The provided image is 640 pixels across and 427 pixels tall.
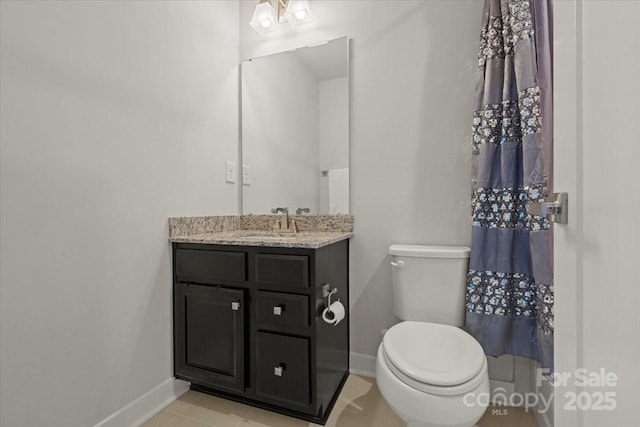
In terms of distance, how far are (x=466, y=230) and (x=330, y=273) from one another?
799mm

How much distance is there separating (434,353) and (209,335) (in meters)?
1.10

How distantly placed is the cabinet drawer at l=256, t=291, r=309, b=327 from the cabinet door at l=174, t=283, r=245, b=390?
104 millimetres

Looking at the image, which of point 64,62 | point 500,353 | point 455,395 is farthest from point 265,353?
point 64,62

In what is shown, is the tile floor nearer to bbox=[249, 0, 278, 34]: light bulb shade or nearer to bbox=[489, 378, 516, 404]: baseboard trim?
bbox=[489, 378, 516, 404]: baseboard trim

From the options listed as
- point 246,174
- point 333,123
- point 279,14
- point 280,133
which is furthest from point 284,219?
point 279,14

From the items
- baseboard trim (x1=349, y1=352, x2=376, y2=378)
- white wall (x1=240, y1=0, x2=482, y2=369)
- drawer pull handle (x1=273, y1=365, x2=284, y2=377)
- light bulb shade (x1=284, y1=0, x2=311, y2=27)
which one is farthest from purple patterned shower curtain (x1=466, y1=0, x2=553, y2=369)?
light bulb shade (x1=284, y1=0, x2=311, y2=27)

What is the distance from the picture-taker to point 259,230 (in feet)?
7.02

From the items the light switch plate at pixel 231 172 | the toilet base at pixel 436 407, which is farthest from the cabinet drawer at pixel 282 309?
the light switch plate at pixel 231 172

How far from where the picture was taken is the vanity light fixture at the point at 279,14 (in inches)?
76.5

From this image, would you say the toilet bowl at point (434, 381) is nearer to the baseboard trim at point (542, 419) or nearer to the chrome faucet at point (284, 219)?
the baseboard trim at point (542, 419)

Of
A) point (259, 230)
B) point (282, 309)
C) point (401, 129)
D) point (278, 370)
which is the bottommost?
point (278, 370)
